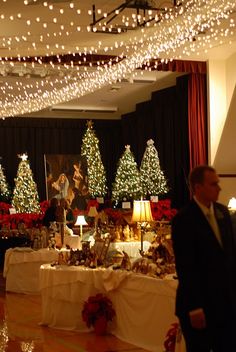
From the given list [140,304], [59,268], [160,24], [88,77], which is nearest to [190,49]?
[88,77]

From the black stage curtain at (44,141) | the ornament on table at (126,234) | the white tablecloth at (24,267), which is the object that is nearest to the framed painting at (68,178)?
the black stage curtain at (44,141)

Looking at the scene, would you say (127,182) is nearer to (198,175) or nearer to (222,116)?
(222,116)

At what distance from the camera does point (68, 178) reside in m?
19.7

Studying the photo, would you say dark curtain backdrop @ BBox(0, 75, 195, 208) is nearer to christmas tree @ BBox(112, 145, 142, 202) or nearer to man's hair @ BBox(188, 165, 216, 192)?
christmas tree @ BBox(112, 145, 142, 202)

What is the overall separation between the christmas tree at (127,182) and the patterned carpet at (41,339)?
8.57 m

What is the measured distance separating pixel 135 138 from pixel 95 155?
141cm

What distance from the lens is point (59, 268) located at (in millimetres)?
7590

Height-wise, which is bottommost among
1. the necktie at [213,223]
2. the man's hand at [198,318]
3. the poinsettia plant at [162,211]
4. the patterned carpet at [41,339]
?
the patterned carpet at [41,339]

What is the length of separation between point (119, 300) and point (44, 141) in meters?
14.5

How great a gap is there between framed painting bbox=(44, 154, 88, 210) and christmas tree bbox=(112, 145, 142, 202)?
210 centimetres

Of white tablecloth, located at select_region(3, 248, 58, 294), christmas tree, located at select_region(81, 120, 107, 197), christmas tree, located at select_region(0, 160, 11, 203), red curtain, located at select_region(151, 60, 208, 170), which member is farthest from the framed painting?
white tablecloth, located at select_region(3, 248, 58, 294)

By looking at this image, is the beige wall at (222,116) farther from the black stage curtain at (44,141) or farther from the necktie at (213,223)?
the necktie at (213,223)

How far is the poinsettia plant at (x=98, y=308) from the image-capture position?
699 centimetres

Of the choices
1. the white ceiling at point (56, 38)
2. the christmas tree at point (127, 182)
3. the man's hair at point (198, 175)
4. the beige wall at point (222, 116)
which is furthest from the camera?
the christmas tree at point (127, 182)
